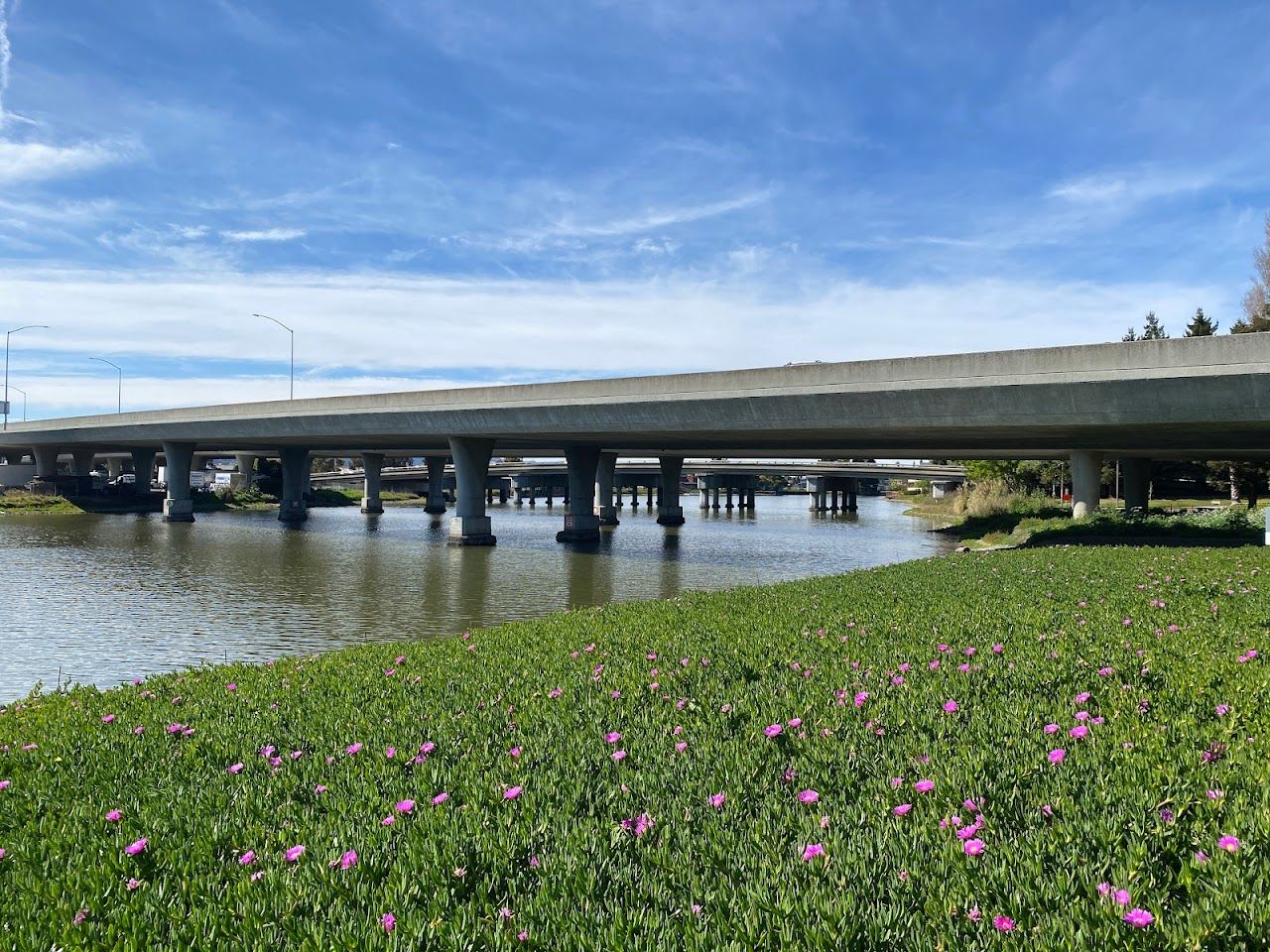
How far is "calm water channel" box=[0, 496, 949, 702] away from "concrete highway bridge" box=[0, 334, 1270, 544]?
6.34m

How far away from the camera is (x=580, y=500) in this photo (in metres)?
60.2

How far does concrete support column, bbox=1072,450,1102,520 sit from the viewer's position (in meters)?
45.1

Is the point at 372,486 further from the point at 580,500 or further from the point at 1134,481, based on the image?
the point at 1134,481

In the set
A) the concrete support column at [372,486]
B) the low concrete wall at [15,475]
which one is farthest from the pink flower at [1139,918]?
the low concrete wall at [15,475]

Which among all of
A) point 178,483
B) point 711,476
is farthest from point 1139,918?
point 711,476

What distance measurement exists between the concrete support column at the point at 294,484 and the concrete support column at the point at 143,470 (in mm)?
21200

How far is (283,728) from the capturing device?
26.1ft

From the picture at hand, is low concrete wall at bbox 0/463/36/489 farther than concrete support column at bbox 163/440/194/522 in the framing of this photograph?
Yes

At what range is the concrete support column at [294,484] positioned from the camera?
3024 inches

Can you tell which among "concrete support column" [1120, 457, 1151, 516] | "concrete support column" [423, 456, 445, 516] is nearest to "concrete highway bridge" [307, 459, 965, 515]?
Result: "concrete support column" [423, 456, 445, 516]

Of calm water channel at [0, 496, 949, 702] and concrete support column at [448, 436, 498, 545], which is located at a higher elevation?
concrete support column at [448, 436, 498, 545]

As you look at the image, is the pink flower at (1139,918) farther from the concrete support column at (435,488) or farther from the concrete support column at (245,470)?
the concrete support column at (245,470)

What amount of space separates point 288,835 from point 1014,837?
13.3ft

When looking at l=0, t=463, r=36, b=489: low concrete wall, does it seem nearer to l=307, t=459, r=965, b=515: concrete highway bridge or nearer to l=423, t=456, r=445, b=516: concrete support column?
l=307, t=459, r=965, b=515: concrete highway bridge
